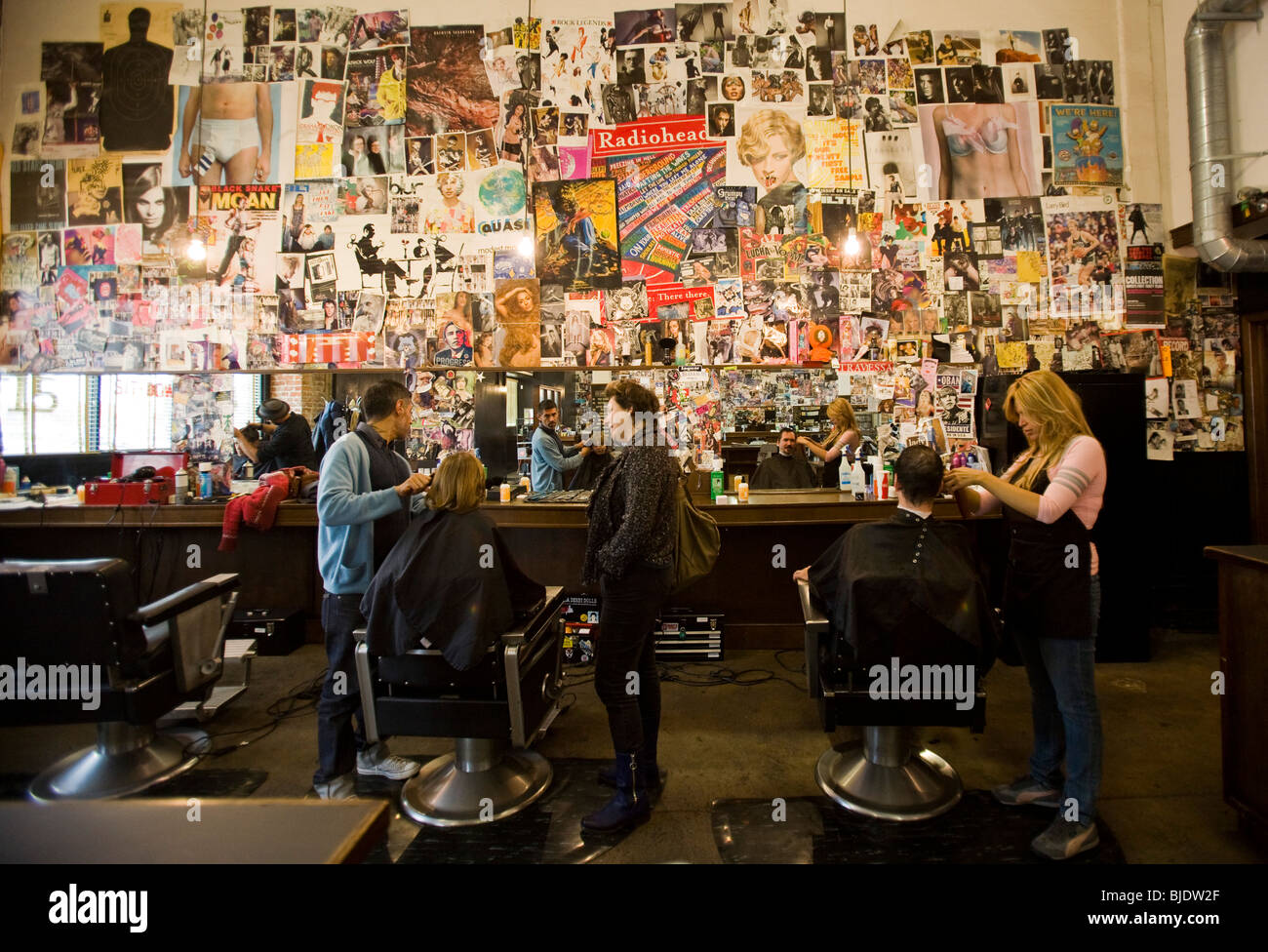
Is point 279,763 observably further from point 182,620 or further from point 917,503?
point 917,503

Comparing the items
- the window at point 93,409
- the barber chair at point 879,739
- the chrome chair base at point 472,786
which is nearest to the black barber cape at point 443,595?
the chrome chair base at point 472,786

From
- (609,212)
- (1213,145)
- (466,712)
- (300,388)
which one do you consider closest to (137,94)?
(300,388)

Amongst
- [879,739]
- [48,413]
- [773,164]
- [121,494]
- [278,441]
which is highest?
[773,164]

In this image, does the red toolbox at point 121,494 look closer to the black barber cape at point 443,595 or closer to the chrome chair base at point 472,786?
the black barber cape at point 443,595

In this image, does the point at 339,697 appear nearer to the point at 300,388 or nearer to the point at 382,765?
the point at 382,765

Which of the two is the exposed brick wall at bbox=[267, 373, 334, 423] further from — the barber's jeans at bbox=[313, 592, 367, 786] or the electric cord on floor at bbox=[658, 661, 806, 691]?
the electric cord on floor at bbox=[658, 661, 806, 691]

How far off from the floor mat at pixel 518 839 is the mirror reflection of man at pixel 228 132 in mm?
3983

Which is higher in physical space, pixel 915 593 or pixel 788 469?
pixel 788 469

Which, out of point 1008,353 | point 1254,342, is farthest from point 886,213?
point 1254,342

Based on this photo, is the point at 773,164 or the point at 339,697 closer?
the point at 339,697

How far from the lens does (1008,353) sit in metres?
3.66

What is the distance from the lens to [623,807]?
6.28 feet

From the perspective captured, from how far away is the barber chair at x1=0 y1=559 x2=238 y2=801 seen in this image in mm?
1899

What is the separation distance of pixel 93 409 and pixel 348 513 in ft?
10.8
